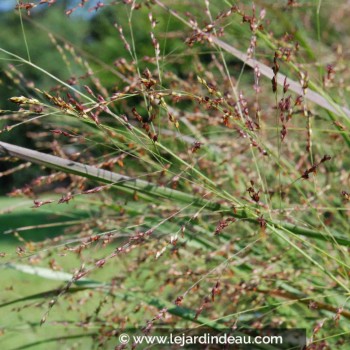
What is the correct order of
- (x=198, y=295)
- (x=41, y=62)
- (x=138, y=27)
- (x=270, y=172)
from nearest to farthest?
(x=198, y=295) → (x=270, y=172) → (x=138, y=27) → (x=41, y=62)

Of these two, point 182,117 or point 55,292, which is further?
point 182,117

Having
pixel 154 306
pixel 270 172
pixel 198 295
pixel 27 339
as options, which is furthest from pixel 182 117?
pixel 27 339

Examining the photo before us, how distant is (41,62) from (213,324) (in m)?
11.4

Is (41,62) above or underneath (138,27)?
above


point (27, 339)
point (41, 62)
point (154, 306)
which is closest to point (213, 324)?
point (154, 306)

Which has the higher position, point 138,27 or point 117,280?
point 138,27

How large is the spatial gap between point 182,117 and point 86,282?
87 cm

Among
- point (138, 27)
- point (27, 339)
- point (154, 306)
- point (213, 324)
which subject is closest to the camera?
point (213, 324)

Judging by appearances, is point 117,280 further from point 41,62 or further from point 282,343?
point 41,62

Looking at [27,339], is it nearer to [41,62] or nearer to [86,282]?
[86,282]

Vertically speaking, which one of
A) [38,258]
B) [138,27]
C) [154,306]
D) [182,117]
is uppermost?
[138,27]

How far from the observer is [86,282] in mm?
2031

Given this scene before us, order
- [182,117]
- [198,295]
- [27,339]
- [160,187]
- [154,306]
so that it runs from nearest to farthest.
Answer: [160,187], [154,306], [198,295], [182,117], [27,339]

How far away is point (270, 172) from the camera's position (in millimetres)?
2770
